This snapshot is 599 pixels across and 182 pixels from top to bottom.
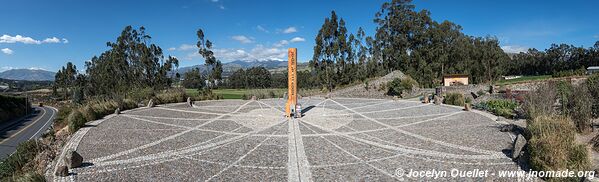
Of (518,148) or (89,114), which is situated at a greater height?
(89,114)

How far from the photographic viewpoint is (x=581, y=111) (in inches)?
377

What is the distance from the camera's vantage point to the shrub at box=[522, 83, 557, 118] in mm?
10531

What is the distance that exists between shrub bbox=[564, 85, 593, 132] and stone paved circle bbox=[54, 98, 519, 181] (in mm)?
2189

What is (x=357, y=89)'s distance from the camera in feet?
105

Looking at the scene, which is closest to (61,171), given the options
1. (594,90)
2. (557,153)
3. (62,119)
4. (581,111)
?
(62,119)

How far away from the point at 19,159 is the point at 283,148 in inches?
299

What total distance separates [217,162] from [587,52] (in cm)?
9300

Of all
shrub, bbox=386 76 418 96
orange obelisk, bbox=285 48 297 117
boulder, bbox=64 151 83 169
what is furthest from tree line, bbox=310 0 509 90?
boulder, bbox=64 151 83 169

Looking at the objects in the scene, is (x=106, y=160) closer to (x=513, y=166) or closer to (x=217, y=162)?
(x=217, y=162)

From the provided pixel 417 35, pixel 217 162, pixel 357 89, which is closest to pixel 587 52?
pixel 417 35

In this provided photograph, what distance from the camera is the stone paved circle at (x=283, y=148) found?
21.9 ft

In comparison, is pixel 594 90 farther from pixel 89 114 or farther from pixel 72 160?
pixel 89 114

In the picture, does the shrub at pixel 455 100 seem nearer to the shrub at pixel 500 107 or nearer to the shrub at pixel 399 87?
the shrub at pixel 500 107

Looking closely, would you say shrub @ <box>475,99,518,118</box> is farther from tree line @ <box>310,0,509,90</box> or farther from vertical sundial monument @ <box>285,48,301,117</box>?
tree line @ <box>310,0,509,90</box>
